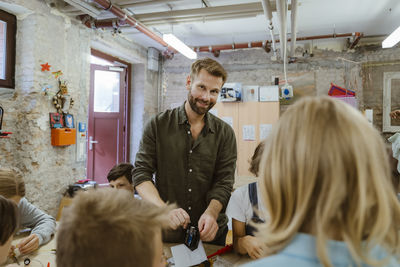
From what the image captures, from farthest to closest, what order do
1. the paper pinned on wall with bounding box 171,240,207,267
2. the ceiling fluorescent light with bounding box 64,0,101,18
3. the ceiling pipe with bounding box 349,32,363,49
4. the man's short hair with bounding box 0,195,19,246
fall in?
the ceiling pipe with bounding box 349,32,363,49 → the ceiling fluorescent light with bounding box 64,0,101,18 → the paper pinned on wall with bounding box 171,240,207,267 → the man's short hair with bounding box 0,195,19,246

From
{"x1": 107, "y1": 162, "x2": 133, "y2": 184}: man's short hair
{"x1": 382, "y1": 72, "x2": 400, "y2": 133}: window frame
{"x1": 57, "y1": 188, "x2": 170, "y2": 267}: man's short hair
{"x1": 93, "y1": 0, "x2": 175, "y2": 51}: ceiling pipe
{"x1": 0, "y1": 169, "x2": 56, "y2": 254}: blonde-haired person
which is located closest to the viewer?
{"x1": 57, "y1": 188, "x2": 170, "y2": 267}: man's short hair

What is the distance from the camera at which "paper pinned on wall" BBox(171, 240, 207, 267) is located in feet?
4.50

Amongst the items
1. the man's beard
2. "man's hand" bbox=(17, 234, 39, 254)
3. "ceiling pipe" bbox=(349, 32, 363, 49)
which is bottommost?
"man's hand" bbox=(17, 234, 39, 254)

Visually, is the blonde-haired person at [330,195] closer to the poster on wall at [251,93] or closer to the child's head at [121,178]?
the child's head at [121,178]

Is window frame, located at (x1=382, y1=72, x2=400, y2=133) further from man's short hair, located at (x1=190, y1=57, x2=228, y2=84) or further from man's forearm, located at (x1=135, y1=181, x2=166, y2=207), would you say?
man's forearm, located at (x1=135, y1=181, x2=166, y2=207)

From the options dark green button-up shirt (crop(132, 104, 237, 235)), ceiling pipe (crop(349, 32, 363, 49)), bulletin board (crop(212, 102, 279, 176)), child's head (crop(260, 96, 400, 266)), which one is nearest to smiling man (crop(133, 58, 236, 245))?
dark green button-up shirt (crop(132, 104, 237, 235))

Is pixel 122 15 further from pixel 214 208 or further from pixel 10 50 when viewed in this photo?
pixel 214 208

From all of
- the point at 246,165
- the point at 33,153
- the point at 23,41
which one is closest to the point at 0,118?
the point at 33,153

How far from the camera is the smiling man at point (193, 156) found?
1.82 m

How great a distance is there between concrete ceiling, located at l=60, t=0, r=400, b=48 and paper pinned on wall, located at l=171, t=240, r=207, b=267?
3028 mm

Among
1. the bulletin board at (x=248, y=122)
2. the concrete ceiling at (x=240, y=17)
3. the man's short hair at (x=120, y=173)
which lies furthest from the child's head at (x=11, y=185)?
the bulletin board at (x=248, y=122)

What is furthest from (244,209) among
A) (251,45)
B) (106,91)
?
(106,91)

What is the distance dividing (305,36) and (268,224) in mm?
5321

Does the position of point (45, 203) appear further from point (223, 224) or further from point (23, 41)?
point (223, 224)
